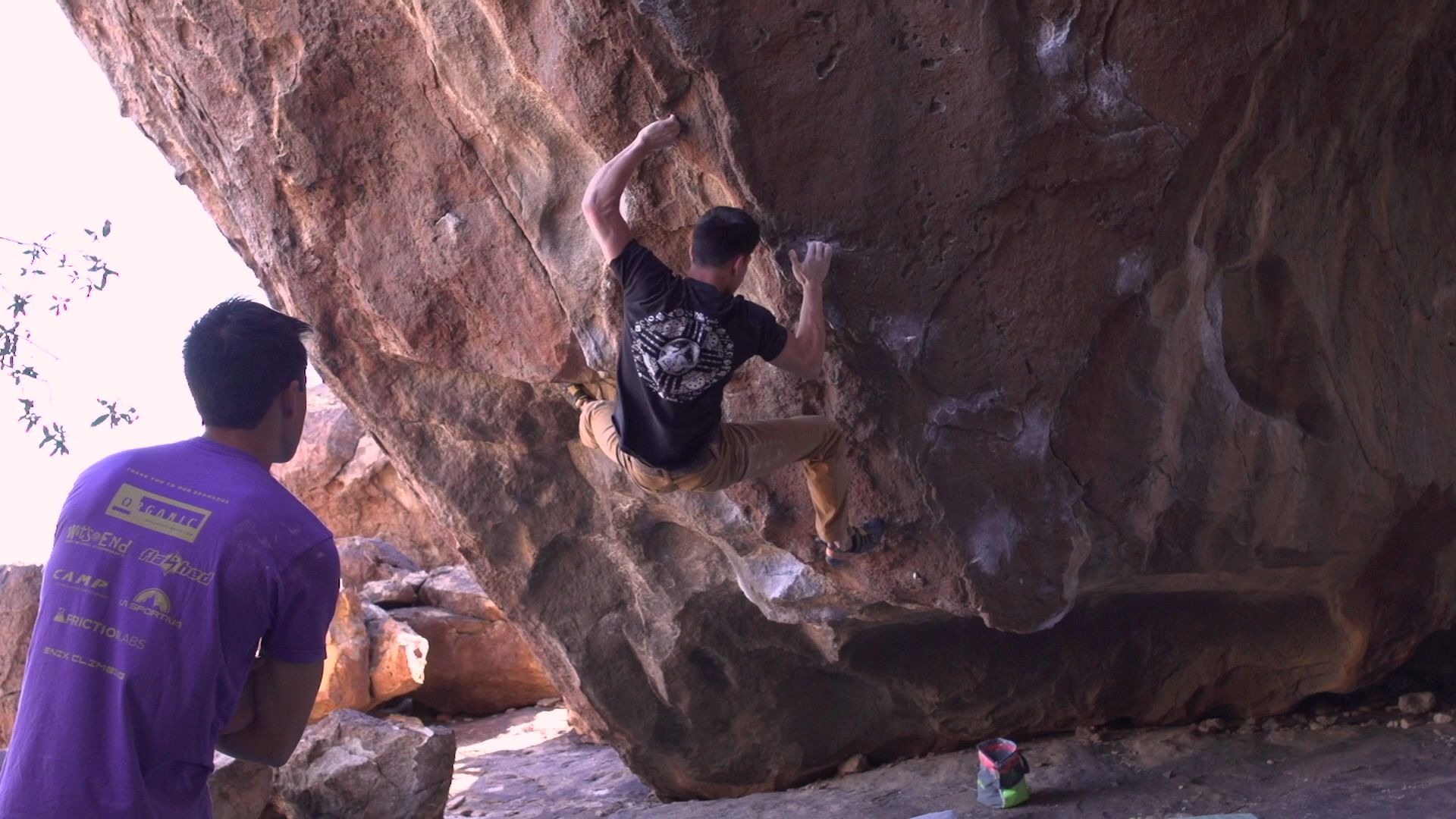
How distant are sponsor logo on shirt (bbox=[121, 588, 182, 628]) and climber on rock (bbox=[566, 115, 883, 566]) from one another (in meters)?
1.59

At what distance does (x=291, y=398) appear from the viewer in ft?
7.79

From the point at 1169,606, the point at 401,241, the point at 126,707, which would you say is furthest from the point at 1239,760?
the point at 126,707

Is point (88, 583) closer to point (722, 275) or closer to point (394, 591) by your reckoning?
point (722, 275)

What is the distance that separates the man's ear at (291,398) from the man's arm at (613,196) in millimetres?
1222

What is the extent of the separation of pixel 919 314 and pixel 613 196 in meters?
1.03

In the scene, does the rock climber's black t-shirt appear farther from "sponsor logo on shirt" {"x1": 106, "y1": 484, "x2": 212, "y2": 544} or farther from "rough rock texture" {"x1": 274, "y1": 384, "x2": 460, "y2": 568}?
"rough rock texture" {"x1": 274, "y1": 384, "x2": 460, "y2": 568}

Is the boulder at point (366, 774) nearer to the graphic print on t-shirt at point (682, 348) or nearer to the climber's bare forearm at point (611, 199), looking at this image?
the graphic print on t-shirt at point (682, 348)

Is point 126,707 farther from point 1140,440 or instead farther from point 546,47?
→ point 1140,440

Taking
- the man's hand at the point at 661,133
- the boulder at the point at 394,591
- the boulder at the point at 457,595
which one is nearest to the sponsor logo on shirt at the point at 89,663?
the man's hand at the point at 661,133

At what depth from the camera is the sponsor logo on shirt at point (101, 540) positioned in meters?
2.12

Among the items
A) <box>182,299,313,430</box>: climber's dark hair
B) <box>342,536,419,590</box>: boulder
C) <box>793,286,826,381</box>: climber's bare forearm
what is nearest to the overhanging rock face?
<box>793,286,826,381</box>: climber's bare forearm

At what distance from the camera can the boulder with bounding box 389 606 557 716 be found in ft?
31.6

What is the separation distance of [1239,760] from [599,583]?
2901mm

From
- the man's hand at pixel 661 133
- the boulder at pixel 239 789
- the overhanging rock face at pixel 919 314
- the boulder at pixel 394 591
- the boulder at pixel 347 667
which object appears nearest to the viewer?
the man's hand at pixel 661 133
